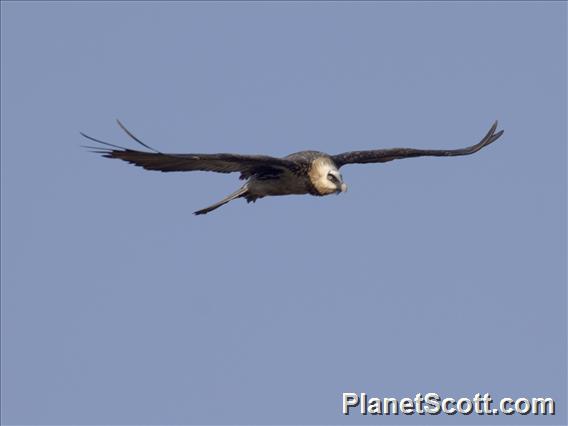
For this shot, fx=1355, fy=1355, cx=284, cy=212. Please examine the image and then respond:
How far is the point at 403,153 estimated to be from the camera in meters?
30.6

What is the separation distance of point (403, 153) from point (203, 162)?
259 inches

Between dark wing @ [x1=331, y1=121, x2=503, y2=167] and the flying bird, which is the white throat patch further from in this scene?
dark wing @ [x1=331, y1=121, x2=503, y2=167]

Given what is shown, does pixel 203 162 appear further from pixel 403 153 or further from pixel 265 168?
pixel 403 153

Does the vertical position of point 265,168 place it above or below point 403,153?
below

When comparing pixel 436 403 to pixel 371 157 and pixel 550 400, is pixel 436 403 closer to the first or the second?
pixel 550 400

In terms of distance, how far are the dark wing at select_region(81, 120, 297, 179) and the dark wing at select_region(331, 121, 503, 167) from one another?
115 inches

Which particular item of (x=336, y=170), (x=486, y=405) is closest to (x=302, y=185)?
(x=336, y=170)

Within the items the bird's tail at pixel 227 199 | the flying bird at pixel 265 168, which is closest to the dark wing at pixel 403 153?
the flying bird at pixel 265 168

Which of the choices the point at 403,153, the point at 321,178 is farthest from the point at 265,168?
the point at 403,153

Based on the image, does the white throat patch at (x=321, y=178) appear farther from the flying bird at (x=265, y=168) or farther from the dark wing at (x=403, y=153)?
the dark wing at (x=403, y=153)

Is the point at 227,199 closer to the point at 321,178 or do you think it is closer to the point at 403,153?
the point at 321,178

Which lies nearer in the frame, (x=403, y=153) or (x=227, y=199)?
(x=227, y=199)

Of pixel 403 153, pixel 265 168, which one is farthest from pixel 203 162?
pixel 403 153

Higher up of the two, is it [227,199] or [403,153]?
[403,153]
